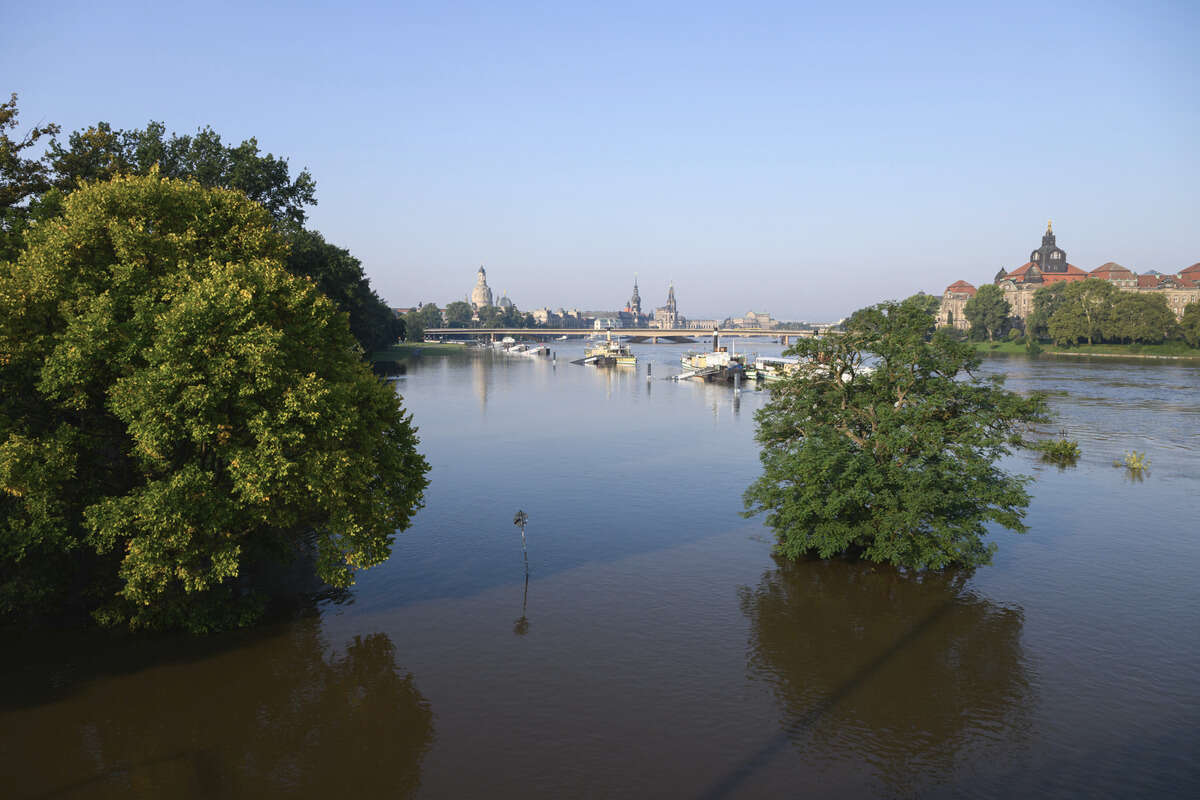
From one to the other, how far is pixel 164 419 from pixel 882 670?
22.3m

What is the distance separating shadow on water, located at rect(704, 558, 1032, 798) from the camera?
1891 cm

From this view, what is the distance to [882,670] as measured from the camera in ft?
76.2

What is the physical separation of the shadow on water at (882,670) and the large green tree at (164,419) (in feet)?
44.3

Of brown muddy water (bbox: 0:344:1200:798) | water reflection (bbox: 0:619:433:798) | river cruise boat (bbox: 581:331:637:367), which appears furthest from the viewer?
river cruise boat (bbox: 581:331:637:367)

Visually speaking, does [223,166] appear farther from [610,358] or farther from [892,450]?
[610,358]

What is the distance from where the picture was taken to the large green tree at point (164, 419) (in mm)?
21562

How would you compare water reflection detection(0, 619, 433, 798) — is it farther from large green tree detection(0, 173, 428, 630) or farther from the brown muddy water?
large green tree detection(0, 173, 428, 630)

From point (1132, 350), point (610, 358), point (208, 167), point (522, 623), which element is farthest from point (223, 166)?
point (1132, 350)

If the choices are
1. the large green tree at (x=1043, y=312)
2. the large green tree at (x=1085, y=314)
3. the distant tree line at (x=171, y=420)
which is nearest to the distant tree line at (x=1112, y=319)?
the large green tree at (x=1085, y=314)

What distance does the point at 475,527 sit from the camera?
37562mm

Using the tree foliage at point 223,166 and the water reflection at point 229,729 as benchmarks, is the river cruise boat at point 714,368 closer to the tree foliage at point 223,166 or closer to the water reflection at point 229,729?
the tree foliage at point 223,166

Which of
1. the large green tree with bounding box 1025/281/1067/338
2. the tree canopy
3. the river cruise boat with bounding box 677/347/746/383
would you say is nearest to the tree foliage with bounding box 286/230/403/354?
the tree canopy

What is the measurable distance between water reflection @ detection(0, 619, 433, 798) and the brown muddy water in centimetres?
7

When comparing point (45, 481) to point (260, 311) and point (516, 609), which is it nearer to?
point (260, 311)
